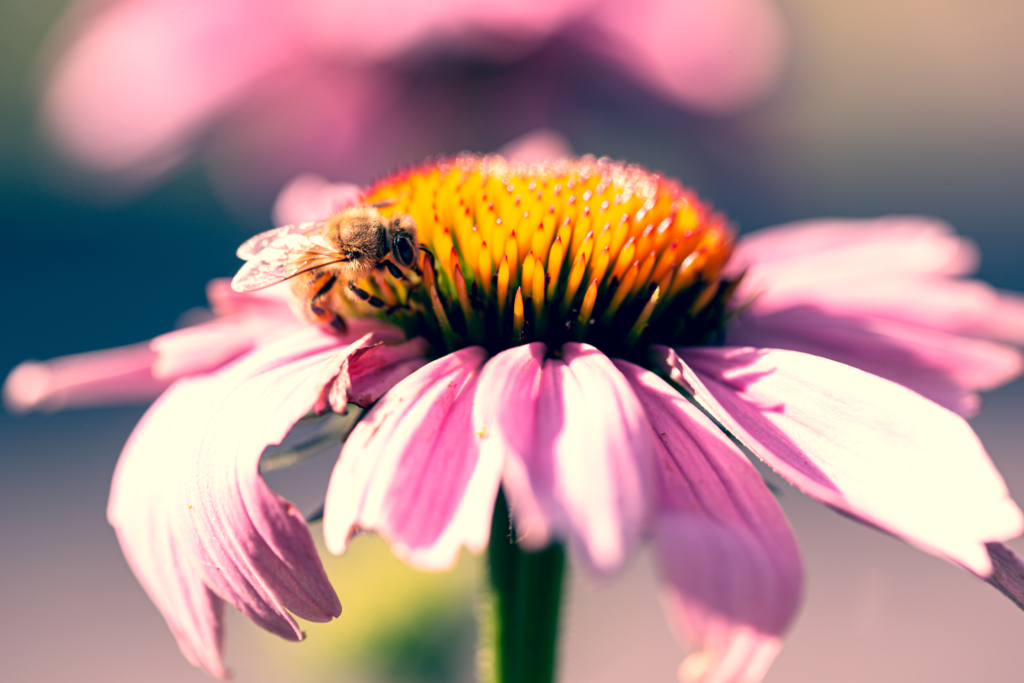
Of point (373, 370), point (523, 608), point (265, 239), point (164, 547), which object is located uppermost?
point (265, 239)

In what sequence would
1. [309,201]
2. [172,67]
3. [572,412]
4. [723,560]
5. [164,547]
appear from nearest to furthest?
[723,560] → [572,412] → [164,547] → [309,201] → [172,67]

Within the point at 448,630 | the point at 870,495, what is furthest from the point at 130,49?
the point at 870,495

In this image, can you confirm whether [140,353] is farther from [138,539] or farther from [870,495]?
[870,495]

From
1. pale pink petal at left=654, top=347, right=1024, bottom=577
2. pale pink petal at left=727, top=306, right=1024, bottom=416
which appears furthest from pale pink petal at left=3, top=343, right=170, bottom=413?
pale pink petal at left=727, top=306, right=1024, bottom=416

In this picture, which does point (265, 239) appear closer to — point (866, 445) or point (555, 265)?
point (555, 265)

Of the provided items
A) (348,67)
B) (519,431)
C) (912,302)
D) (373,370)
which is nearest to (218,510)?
(373,370)

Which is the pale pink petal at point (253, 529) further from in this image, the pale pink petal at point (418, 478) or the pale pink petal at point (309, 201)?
the pale pink petal at point (309, 201)

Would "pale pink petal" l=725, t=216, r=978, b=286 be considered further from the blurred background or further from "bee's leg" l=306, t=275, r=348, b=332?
"bee's leg" l=306, t=275, r=348, b=332
